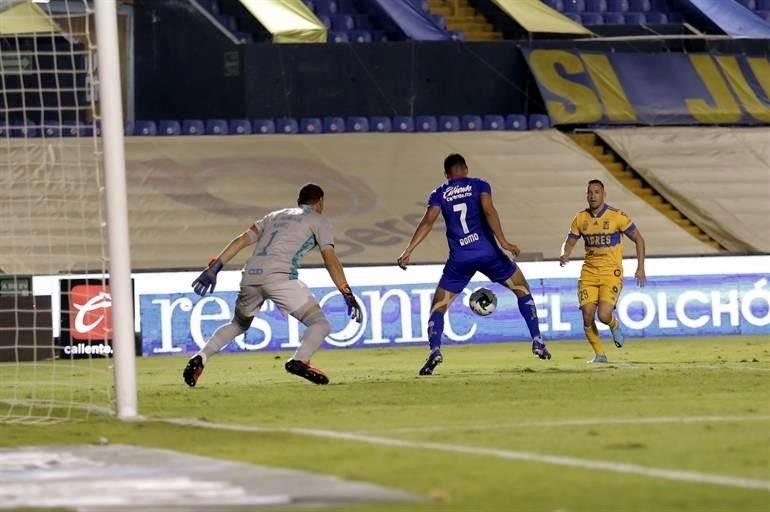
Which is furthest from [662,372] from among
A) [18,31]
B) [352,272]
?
[18,31]

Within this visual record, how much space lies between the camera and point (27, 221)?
27.9 metres

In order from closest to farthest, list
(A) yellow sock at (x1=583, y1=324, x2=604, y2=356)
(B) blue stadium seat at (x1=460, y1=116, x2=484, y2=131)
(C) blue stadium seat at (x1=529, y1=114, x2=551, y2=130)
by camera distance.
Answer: (A) yellow sock at (x1=583, y1=324, x2=604, y2=356) → (B) blue stadium seat at (x1=460, y1=116, x2=484, y2=131) → (C) blue stadium seat at (x1=529, y1=114, x2=551, y2=130)

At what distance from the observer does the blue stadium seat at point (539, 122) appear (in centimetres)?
3228

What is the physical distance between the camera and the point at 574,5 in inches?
1380

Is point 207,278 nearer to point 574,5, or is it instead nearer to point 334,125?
point 334,125

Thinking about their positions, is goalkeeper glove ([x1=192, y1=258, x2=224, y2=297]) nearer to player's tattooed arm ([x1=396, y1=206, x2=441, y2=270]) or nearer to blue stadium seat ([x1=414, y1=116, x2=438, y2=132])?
Result: player's tattooed arm ([x1=396, y1=206, x2=441, y2=270])

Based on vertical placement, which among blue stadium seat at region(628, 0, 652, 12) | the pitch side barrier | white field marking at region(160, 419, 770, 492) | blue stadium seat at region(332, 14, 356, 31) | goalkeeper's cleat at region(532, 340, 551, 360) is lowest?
the pitch side barrier

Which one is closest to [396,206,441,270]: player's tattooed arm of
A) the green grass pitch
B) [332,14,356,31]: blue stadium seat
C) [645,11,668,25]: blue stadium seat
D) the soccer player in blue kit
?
the soccer player in blue kit

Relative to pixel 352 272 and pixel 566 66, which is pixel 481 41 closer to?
pixel 566 66

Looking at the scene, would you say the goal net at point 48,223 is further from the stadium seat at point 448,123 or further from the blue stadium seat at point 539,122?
the blue stadium seat at point 539,122

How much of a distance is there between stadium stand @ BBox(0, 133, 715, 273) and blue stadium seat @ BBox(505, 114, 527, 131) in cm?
29

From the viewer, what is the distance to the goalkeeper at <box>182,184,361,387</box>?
1556cm

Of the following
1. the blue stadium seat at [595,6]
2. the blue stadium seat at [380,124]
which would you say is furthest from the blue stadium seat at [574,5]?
the blue stadium seat at [380,124]

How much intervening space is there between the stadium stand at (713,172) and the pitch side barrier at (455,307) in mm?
6059
